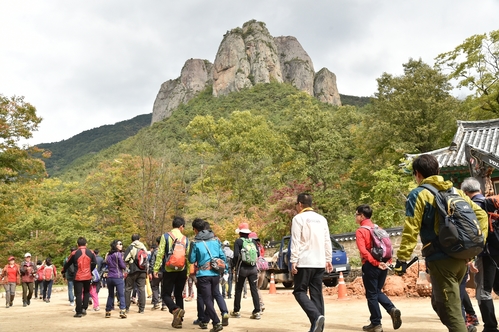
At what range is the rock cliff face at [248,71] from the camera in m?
108

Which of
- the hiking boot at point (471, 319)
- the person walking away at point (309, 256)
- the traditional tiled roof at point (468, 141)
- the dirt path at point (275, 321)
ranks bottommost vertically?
the dirt path at point (275, 321)

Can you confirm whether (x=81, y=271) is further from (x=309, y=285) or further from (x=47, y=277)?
(x=47, y=277)

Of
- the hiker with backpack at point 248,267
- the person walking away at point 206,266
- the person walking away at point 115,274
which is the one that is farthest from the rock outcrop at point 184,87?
the person walking away at point 206,266

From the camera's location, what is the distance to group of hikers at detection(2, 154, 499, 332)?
3.74 metres

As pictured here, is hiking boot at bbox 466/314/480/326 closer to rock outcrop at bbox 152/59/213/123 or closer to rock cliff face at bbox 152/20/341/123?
rock cliff face at bbox 152/20/341/123

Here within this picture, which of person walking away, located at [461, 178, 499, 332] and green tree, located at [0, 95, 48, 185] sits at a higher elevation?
green tree, located at [0, 95, 48, 185]

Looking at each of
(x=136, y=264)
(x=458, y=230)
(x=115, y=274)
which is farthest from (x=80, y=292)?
(x=458, y=230)

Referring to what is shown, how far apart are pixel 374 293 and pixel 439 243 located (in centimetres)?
251

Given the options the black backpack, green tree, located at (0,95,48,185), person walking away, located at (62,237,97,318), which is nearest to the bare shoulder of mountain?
green tree, located at (0,95,48,185)

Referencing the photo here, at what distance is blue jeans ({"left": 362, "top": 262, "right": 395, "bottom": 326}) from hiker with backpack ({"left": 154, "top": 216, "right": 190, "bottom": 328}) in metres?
2.85

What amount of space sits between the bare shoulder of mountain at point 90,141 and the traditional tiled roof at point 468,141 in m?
112

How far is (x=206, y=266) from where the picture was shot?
681 centimetres

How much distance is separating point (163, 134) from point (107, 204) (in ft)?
132

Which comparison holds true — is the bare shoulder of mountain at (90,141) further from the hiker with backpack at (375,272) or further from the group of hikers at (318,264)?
the hiker with backpack at (375,272)
